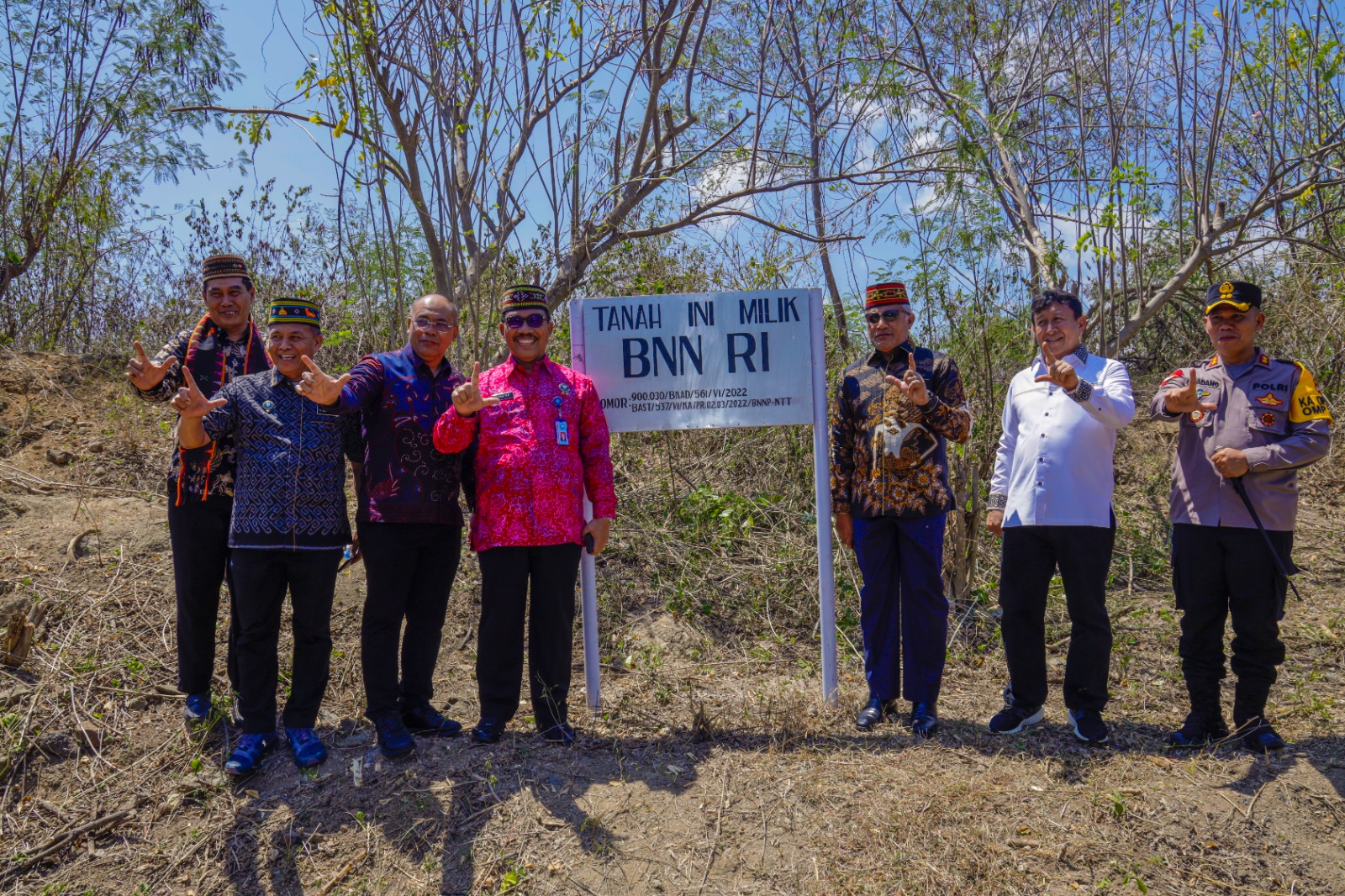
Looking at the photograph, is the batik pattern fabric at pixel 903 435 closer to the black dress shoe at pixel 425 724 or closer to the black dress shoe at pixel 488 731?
the black dress shoe at pixel 488 731

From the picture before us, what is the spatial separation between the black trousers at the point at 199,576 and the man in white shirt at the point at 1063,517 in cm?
330

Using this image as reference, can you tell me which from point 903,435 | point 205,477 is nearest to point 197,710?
point 205,477

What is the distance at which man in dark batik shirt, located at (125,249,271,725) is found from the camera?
11.8ft

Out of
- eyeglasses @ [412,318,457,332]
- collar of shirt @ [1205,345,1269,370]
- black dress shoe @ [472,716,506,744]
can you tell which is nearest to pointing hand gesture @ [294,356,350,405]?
eyeglasses @ [412,318,457,332]

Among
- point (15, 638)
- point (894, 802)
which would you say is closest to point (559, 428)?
point (894, 802)

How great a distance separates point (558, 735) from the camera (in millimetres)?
3846

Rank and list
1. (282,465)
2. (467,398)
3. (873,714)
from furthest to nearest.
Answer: (873,714), (282,465), (467,398)

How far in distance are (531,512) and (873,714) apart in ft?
5.82

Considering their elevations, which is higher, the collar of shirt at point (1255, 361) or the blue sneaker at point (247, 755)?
the collar of shirt at point (1255, 361)

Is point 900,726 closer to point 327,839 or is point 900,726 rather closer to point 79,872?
point 327,839

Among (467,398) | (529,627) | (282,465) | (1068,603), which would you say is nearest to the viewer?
(467,398)

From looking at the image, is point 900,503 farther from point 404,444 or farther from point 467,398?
point 404,444

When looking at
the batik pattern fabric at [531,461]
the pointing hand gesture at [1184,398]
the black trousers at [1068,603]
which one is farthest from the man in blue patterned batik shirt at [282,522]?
the pointing hand gesture at [1184,398]

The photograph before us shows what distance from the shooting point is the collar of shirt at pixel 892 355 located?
4.05 m
